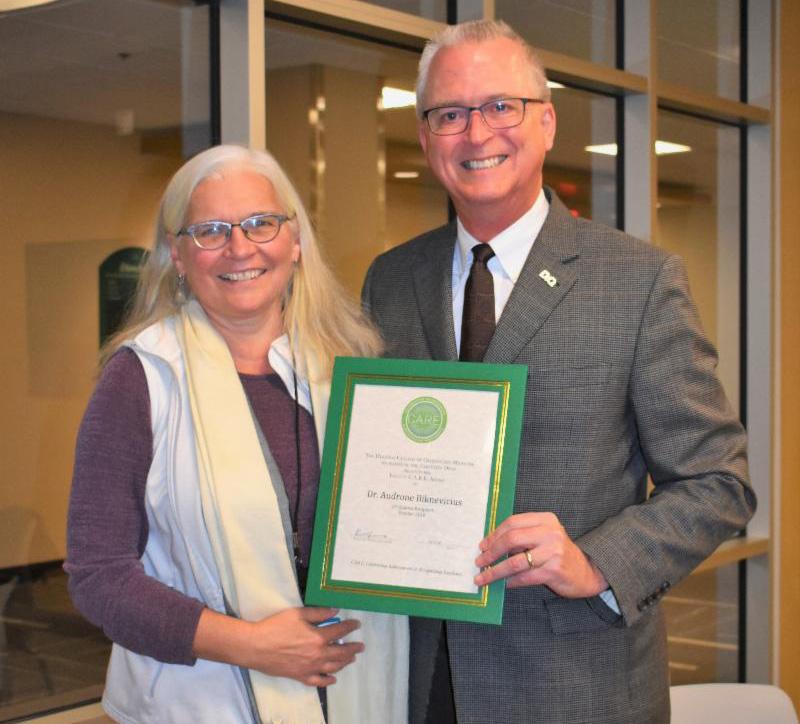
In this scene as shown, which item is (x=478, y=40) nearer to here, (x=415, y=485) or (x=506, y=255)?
(x=506, y=255)

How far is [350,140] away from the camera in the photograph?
3529mm

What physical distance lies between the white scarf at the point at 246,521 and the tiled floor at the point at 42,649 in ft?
3.26

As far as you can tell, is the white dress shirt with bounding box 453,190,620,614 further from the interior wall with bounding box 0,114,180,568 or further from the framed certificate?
the interior wall with bounding box 0,114,180,568

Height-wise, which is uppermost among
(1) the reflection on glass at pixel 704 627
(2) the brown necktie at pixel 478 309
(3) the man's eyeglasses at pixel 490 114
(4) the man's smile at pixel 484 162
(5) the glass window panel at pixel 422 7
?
(5) the glass window panel at pixel 422 7

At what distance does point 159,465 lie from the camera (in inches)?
77.0

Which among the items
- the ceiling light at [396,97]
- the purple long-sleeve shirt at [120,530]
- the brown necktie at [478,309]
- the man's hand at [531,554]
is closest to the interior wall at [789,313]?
the ceiling light at [396,97]

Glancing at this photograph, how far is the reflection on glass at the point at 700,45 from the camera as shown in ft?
16.0

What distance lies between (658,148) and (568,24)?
0.81 m

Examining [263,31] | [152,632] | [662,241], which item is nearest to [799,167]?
[662,241]

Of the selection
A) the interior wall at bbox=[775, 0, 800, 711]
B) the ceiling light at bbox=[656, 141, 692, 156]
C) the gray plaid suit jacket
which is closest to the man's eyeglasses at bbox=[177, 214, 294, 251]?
the gray plaid suit jacket

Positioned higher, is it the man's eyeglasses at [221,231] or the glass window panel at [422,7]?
the glass window panel at [422,7]

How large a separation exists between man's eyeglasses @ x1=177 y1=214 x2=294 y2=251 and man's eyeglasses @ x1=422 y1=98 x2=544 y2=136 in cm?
42
